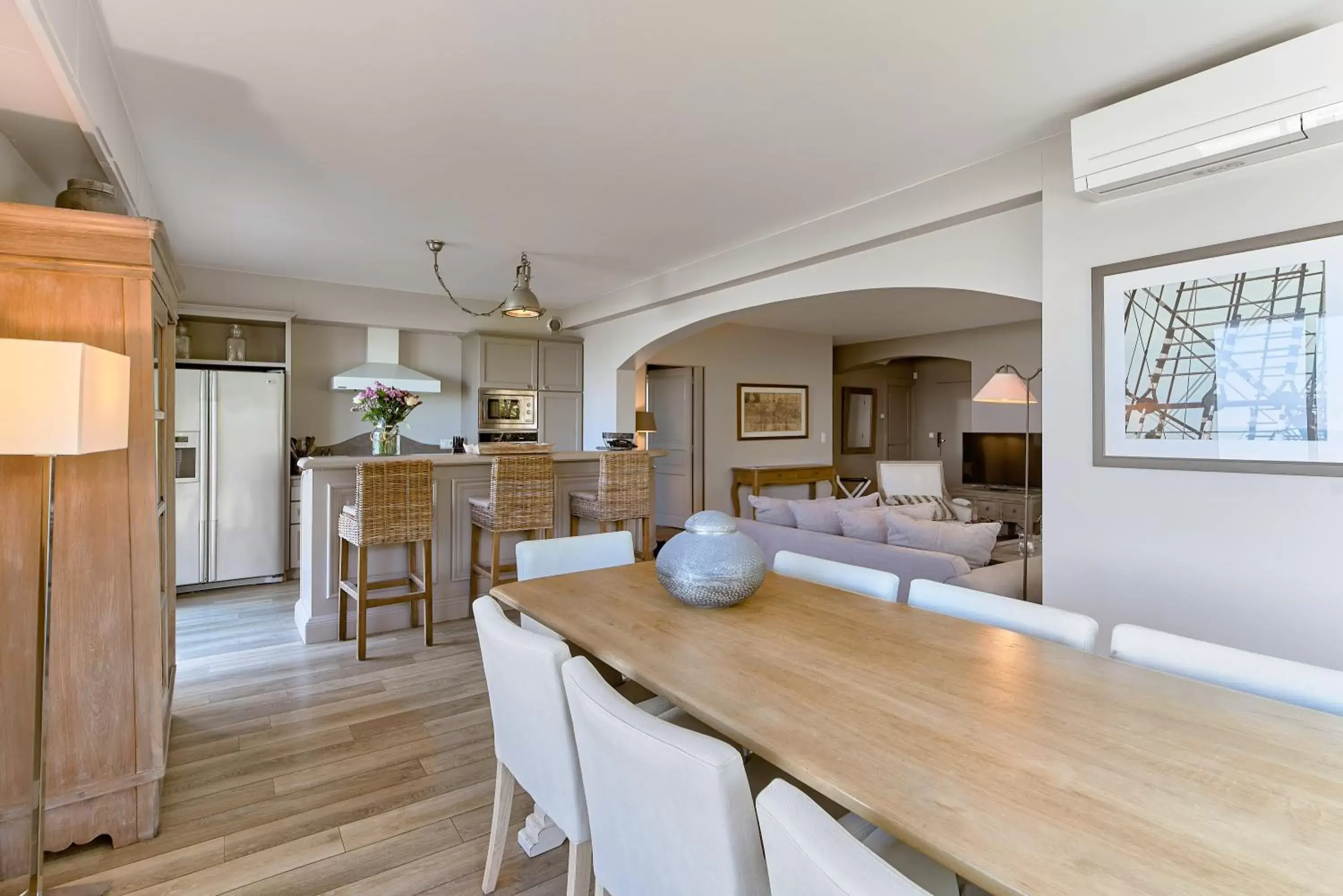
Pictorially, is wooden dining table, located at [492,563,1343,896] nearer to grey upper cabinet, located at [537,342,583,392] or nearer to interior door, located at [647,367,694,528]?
grey upper cabinet, located at [537,342,583,392]

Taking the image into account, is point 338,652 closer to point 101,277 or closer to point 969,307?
point 101,277

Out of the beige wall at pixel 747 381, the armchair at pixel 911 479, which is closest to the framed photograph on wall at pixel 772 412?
the beige wall at pixel 747 381

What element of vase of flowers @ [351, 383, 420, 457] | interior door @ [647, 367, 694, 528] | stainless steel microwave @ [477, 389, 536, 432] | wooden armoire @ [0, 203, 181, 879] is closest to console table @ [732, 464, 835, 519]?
interior door @ [647, 367, 694, 528]

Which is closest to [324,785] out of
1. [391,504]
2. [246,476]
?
[391,504]

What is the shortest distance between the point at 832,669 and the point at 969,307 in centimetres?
578

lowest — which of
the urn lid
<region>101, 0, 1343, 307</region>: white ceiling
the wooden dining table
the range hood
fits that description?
the wooden dining table

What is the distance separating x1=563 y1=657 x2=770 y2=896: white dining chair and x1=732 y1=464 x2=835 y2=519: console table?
5977 millimetres

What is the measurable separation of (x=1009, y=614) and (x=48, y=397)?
248cm

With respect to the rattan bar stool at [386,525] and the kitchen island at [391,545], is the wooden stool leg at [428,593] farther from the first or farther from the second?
the kitchen island at [391,545]

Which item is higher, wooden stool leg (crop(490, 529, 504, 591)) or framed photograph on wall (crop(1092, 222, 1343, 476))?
framed photograph on wall (crop(1092, 222, 1343, 476))

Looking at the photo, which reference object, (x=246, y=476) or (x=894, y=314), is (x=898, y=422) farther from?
(x=246, y=476)

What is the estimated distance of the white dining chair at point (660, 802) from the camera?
3.04 ft

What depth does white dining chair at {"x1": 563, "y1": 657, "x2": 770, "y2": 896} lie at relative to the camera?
0.93 m

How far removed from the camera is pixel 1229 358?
7.23ft
